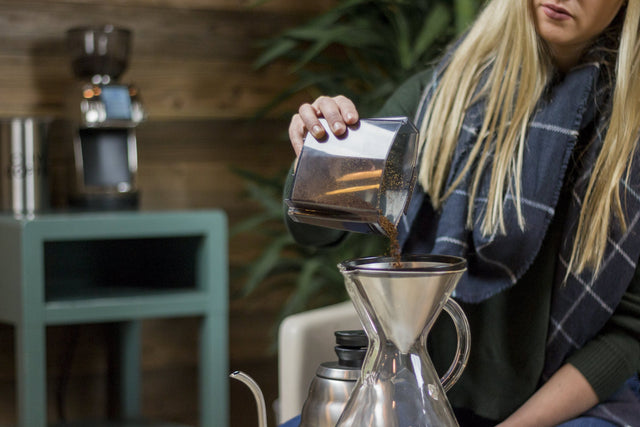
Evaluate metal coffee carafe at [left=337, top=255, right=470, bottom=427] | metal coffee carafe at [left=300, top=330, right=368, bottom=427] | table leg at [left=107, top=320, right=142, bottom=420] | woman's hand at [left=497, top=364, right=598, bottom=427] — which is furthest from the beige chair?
table leg at [left=107, top=320, right=142, bottom=420]

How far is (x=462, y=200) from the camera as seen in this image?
1109 millimetres

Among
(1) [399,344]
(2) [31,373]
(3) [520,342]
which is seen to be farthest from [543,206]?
(2) [31,373]

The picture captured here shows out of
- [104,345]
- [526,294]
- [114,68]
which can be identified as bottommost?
[104,345]

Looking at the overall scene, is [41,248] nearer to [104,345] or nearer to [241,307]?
[104,345]

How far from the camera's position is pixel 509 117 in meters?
1.13

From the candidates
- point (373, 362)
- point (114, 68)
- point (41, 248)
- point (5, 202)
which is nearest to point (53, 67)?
point (114, 68)

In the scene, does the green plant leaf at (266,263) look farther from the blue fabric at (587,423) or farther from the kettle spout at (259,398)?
the kettle spout at (259,398)

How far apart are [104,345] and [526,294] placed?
1.36 m

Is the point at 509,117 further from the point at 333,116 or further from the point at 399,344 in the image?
the point at 399,344

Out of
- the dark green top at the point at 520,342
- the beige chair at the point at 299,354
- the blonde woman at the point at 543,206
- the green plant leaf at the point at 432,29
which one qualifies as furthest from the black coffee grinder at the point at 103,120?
the dark green top at the point at 520,342

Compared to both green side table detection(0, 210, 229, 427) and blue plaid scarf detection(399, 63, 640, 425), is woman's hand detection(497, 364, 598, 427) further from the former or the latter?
green side table detection(0, 210, 229, 427)

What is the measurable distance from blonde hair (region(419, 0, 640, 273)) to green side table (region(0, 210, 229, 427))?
0.75 metres

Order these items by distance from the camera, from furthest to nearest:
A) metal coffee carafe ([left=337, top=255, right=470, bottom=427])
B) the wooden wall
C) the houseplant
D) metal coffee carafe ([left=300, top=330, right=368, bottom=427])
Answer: the wooden wall, the houseplant, metal coffee carafe ([left=300, top=330, right=368, bottom=427]), metal coffee carafe ([left=337, top=255, right=470, bottom=427])

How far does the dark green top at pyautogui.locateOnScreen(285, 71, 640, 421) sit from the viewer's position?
42.4 inches
